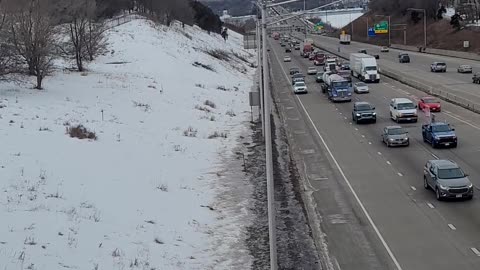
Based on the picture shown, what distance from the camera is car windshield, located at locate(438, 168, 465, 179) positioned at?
77.2ft

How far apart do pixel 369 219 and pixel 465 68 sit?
5667 centimetres

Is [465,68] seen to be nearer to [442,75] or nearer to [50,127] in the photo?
[442,75]

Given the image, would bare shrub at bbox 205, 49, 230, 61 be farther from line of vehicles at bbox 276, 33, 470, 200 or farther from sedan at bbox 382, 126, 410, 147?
sedan at bbox 382, 126, 410, 147

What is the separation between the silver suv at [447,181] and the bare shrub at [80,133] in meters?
13.7

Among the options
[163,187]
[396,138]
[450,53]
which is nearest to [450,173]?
[163,187]

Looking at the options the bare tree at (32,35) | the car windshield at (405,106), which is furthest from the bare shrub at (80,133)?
the car windshield at (405,106)

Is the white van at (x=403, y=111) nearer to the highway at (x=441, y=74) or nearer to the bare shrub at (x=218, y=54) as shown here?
the highway at (x=441, y=74)

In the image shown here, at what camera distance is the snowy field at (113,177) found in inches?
669

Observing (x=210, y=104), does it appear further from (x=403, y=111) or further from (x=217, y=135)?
(x=403, y=111)

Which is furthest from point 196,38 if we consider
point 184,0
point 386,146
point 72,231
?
point 72,231

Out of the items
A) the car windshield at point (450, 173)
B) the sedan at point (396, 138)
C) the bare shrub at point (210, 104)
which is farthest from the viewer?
the bare shrub at point (210, 104)

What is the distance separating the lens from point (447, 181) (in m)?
23.1

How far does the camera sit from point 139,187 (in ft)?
78.6

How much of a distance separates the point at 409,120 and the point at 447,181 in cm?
1954
